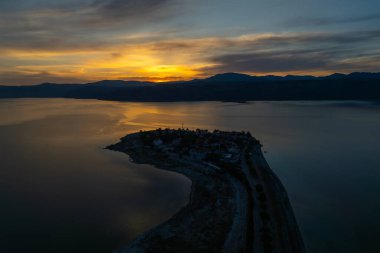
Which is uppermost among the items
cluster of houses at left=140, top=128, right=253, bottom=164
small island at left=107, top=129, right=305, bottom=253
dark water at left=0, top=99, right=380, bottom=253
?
cluster of houses at left=140, top=128, right=253, bottom=164

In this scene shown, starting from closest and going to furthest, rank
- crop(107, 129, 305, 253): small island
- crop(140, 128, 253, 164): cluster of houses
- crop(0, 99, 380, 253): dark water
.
→ crop(107, 129, 305, 253): small island, crop(0, 99, 380, 253): dark water, crop(140, 128, 253, 164): cluster of houses

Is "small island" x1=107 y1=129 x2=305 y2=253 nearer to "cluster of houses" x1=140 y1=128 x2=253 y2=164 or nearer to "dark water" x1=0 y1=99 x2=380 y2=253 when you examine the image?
"cluster of houses" x1=140 y1=128 x2=253 y2=164

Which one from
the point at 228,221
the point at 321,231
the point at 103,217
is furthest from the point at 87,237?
the point at 321,231

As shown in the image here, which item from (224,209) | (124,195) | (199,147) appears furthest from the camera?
(199,147)

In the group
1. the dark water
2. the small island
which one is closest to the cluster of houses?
the small island

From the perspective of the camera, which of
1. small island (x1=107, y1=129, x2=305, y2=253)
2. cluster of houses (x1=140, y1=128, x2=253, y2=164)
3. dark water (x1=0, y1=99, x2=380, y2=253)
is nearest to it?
small island (x1=107, y1=129, x2=305, y2=253)

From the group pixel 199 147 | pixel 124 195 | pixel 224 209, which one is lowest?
pixel 124 195

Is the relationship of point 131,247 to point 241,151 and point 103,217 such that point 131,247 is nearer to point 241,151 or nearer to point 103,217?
point 103,217

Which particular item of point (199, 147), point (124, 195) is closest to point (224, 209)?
point (124, 195)

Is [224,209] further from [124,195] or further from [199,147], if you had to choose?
[199,147]
